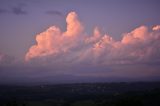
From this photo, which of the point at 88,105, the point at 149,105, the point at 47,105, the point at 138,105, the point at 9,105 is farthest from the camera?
the point at 47,105

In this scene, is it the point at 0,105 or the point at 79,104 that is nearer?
the point at 0,105

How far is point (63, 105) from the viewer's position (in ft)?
595

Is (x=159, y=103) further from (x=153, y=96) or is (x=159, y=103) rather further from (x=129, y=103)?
(x=129, y=103)

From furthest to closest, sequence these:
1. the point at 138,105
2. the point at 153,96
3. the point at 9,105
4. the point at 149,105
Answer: the point at 153,96 → the point at 149,105 → the point at 9,105 → the point at 138,105

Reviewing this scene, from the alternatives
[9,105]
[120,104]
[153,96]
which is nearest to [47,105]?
[153,96]

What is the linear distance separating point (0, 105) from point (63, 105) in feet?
118

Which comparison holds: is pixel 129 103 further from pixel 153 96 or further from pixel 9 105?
pixel 153 96

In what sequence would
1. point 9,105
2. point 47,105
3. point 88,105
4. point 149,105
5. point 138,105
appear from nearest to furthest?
1. point 138,105
2. point 9,105
3. point 149,105
4. point 88,105
5. point 47,105

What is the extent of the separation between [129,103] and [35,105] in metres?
101

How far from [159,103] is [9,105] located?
6890cm

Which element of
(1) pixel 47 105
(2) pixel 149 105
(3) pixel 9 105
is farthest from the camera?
(1) pixel 47 105

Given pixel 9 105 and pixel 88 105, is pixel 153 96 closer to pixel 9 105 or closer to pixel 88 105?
pixel 88 105

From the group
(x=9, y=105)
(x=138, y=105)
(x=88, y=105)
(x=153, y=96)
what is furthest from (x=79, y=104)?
(x=138, y=105)

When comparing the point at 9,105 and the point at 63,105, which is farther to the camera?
the point at 63,105
